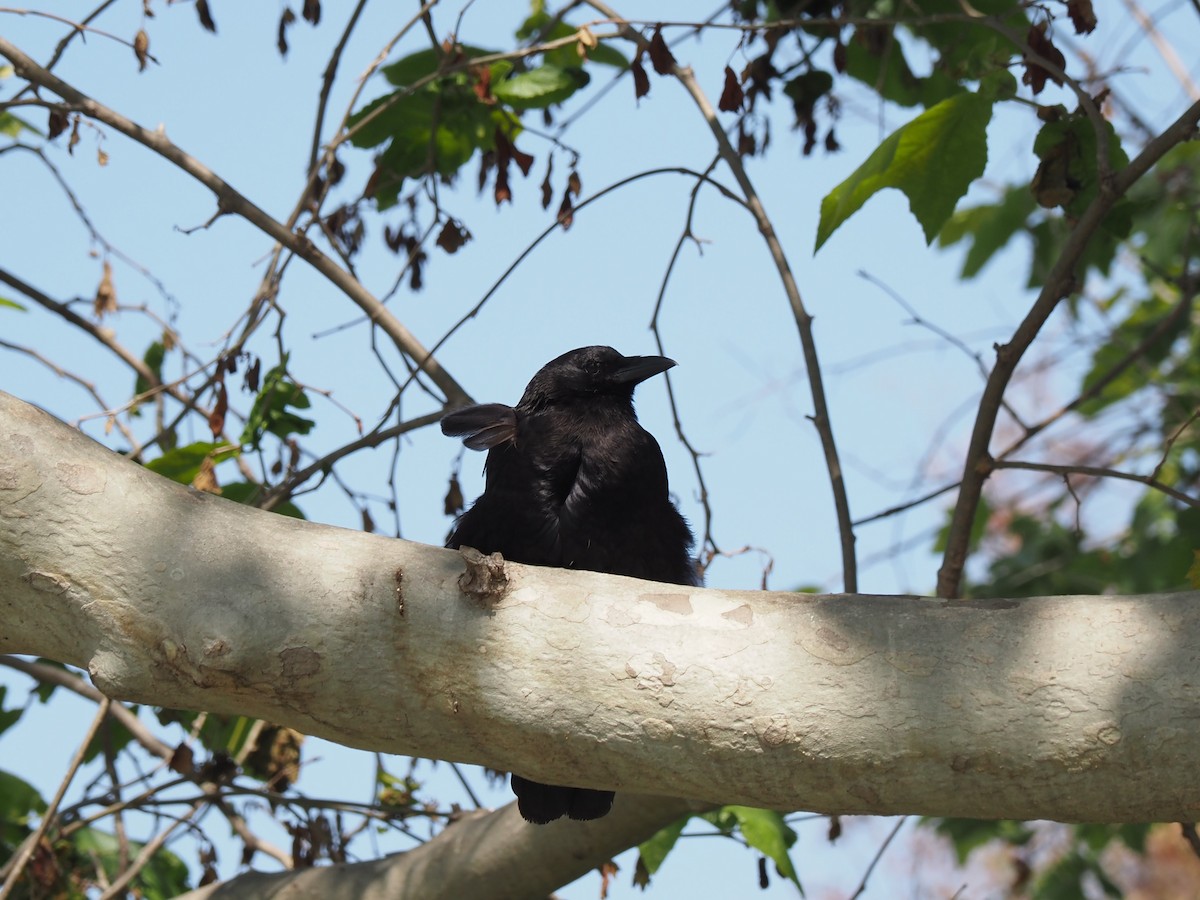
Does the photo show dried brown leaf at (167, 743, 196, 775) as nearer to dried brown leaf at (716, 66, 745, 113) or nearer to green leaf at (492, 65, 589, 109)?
green leaf at (492, 65, 589, 109)

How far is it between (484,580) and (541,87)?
170cm

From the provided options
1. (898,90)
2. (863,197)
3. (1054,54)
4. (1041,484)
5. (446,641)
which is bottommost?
(446,641)

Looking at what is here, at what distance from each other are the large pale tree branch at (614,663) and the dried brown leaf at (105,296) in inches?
72.5

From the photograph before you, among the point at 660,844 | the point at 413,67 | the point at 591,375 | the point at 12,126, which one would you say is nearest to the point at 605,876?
the point at 660,844

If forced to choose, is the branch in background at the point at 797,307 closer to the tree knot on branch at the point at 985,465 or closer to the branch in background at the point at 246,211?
the tree knot on branch at the point at 985,465

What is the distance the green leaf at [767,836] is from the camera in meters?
2.56

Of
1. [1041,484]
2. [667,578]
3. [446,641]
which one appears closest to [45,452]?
[446,641]

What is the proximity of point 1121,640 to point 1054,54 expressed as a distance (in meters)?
1.53

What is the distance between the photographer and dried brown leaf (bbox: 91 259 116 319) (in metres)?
3.45

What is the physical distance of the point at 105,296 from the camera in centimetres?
345

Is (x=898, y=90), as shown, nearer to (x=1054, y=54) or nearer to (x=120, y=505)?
(x=1054, y=54)

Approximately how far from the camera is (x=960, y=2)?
2.87 metres

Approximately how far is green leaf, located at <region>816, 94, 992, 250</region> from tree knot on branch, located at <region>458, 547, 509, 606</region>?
3.87ft

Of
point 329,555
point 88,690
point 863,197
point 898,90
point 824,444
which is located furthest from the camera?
point 898,90
